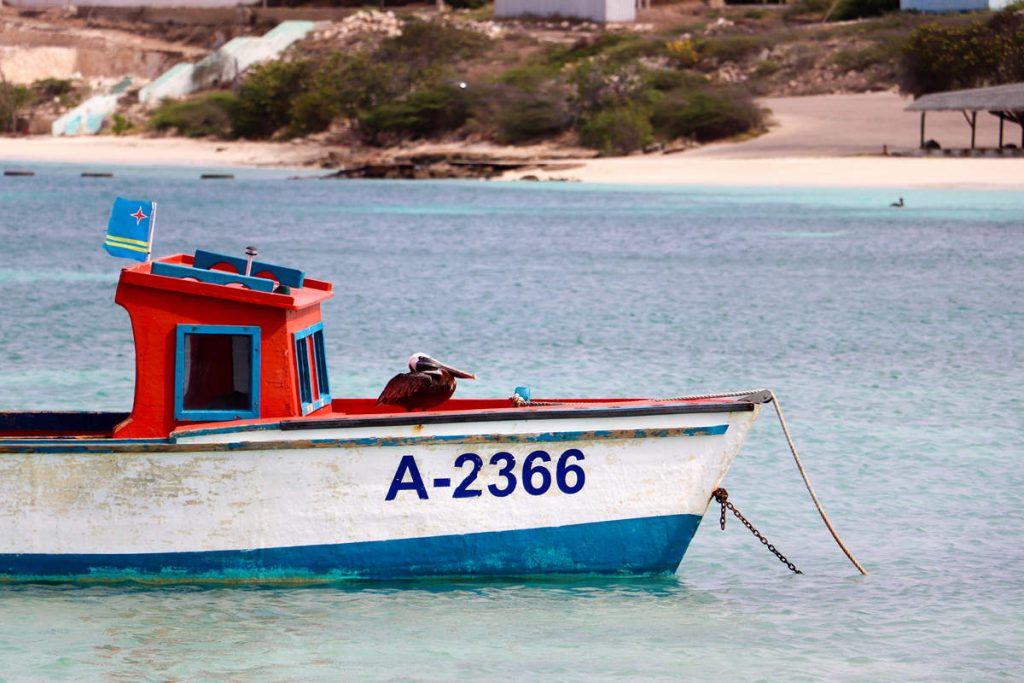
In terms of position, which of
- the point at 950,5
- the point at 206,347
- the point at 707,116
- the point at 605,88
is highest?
the point at 950,5

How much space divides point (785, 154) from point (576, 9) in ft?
145

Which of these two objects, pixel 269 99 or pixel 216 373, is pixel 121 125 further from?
pixel 216 373

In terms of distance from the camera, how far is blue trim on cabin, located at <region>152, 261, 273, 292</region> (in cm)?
1034

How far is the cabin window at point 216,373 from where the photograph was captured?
10414 millimetres

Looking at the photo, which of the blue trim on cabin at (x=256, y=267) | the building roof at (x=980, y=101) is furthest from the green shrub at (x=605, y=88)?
the blue trim on cabin at (x=256, y=267)

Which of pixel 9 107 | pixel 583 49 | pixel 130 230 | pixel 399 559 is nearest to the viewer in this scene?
pixel 399 559

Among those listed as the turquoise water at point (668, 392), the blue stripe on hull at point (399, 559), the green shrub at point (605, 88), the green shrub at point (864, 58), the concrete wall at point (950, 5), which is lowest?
the turquoise water at point (668, 392)

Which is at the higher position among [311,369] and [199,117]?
[199,117]

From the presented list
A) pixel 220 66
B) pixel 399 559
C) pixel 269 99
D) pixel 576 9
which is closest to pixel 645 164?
pixel 269 99

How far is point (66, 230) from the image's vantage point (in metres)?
48.3

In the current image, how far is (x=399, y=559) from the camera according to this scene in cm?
1033

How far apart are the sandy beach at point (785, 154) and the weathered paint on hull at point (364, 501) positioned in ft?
164

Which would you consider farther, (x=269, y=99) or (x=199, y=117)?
(x=199, y=117)

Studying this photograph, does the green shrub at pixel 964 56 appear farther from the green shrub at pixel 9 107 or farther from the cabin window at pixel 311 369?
the cabin window at pixel 311 369
